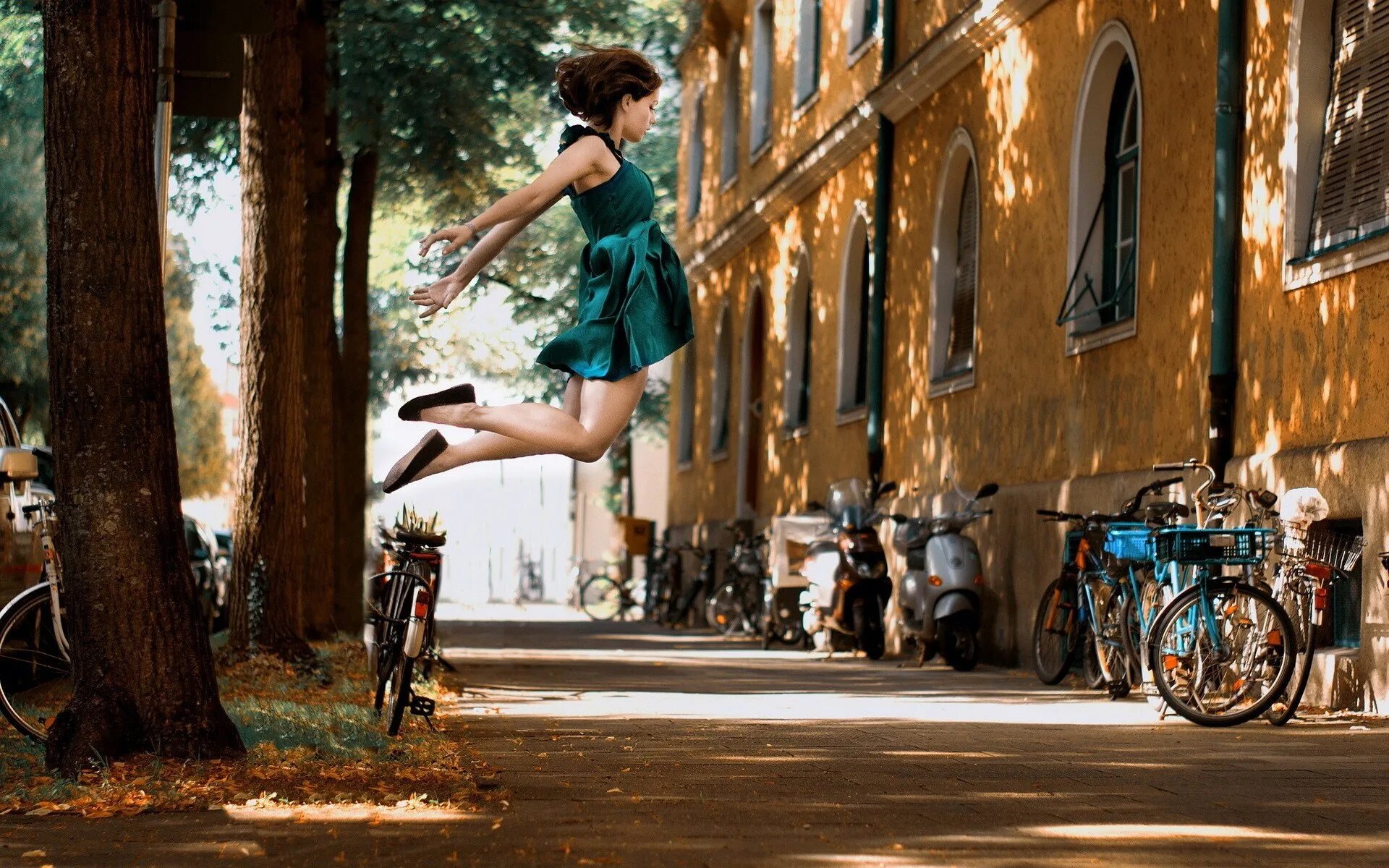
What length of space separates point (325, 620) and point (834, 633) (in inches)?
224

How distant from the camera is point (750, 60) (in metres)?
28.3

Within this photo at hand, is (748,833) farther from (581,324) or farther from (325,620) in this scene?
(325,620)

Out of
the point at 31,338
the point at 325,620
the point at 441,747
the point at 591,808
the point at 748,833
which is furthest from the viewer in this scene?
the point at 31,338

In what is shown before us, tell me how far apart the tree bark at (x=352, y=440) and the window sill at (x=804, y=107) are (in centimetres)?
854

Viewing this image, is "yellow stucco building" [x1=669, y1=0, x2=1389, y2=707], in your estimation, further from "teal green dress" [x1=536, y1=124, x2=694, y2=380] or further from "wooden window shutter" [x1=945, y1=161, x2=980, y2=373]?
"teal green dress" [x1=536, y1=124, x2=694, y2=380]

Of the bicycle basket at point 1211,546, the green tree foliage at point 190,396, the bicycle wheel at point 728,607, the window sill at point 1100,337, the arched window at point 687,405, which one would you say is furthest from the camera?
the green tree foliage at point 190,396

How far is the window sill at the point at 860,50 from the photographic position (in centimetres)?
2067

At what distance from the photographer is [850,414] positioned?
21344 mm

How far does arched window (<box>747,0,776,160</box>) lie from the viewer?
27.4 meters

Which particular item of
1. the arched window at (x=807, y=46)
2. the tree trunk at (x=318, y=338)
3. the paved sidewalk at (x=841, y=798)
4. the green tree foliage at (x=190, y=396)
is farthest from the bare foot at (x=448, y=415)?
the green tree foliage at (x=190, y=396)

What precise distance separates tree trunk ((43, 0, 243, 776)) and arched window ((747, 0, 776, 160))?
21.1 meters

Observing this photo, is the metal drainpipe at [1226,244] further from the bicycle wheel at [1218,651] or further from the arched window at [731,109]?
the arched window at [731,109]

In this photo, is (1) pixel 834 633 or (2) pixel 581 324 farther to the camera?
(1) pixel 834 633

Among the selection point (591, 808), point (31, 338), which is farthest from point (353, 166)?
point (31, 338)
